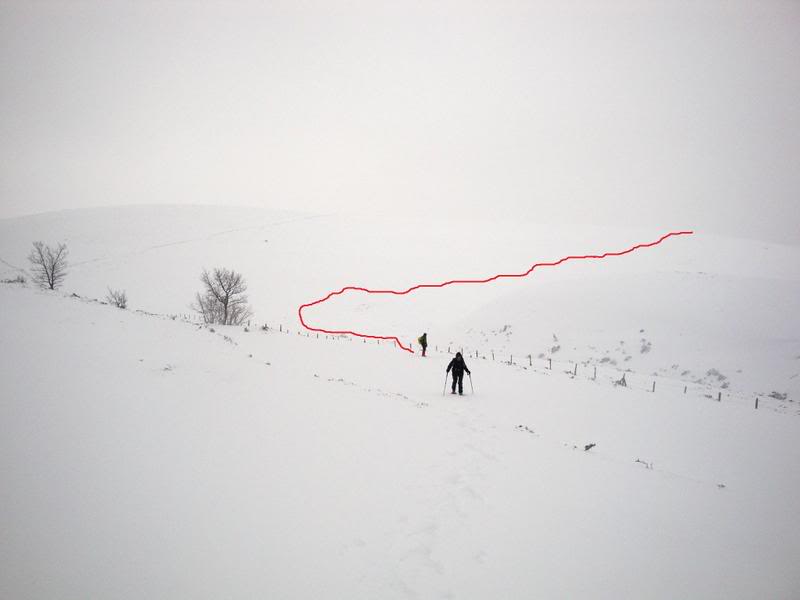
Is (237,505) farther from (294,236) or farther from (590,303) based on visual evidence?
(294,236)

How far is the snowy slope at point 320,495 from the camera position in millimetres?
4680

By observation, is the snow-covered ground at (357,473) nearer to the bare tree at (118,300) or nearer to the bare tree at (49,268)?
the bare tree at (118,300)

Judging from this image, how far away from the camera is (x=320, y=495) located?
6.40m

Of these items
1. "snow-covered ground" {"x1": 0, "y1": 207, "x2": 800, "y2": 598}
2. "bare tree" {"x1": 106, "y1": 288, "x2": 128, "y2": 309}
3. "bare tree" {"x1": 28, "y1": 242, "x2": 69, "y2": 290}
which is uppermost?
"bare tree" {"x1": 28, "y1": 242, "x2": 69, "y2": 290}

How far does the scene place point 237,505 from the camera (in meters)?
5.71

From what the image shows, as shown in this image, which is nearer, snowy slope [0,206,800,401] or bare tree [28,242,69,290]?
snowy slope [0,206,800,401]

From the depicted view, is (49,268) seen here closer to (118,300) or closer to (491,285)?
(118,300)

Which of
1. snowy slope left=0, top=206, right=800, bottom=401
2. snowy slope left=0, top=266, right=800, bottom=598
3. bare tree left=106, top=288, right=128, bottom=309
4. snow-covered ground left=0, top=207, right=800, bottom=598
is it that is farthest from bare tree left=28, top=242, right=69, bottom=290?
snowy slope left=0, top=266, right=800, bottom=598

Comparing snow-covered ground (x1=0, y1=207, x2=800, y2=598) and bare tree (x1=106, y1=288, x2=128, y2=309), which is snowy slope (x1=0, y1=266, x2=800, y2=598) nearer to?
snow-covered ground (x1=0, y1=207, x2=800, y2=598)

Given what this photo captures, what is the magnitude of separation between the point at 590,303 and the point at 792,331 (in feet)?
44.6

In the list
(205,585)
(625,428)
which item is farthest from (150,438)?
(625,428)

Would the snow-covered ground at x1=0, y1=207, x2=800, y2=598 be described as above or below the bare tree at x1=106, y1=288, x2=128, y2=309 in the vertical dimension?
below

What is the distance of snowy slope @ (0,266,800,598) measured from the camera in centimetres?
468

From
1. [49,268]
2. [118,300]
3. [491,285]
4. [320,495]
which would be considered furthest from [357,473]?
[491,285]
